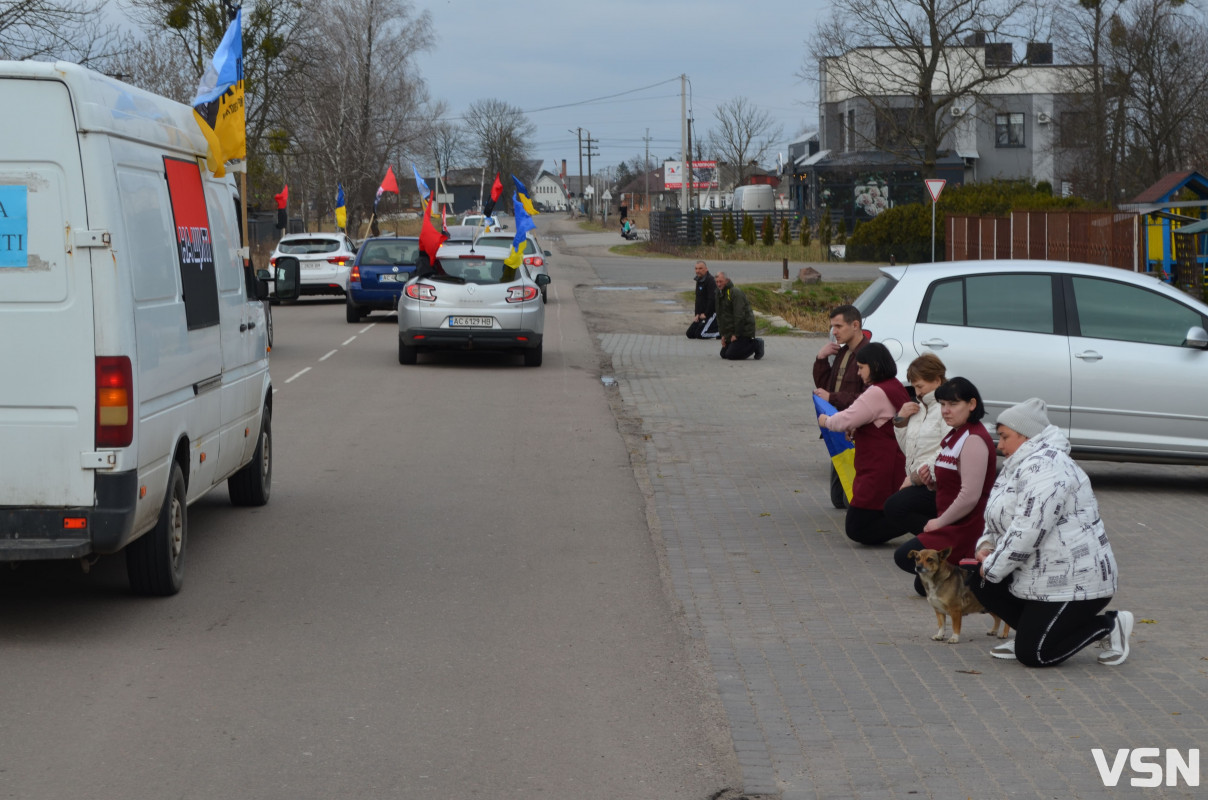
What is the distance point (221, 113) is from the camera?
8.57 m

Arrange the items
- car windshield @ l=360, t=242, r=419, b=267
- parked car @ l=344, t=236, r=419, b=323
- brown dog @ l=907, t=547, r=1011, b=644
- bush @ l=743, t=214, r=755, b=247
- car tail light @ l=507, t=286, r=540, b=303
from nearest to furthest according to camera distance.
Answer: brown dog @ l=907, t=547, r=1011, b=644
car tail light @ l=507, t=286, r=540, b=303
parked car @ l=344, t=236, r=419, b=323
car windshield @ l=360, t=242, r=419, b=267
bush @ l=743, t=214, r=755, b=247

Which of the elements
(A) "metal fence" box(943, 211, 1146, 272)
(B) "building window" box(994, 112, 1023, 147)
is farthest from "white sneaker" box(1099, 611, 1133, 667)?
(B) "building window" box(994, 112, 1023, 147)

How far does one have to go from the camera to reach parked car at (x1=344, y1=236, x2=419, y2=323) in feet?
85.9

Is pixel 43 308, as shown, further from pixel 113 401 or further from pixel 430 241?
pixel 430 241

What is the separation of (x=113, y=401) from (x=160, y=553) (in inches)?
44.5

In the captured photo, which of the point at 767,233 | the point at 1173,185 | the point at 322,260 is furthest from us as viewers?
the point at 767,233

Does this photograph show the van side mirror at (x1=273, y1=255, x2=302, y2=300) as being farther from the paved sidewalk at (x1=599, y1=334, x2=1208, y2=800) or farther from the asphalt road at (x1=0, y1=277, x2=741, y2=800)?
the paved sidewalk at (x1=599, y1=334, x2=1208, y2=800)

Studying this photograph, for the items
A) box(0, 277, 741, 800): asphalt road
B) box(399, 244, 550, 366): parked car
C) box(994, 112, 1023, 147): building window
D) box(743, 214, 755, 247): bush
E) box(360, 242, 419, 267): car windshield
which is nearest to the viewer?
box(0, 277, 741, 800): asphalt road

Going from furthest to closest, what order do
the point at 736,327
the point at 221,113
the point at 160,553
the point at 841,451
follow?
the point at 736,327 → the point at 841,451 → the point at 221,113 → the point at 160,553

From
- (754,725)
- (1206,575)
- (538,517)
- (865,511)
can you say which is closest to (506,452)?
(538,517)

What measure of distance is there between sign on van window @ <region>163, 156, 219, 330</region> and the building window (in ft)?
248

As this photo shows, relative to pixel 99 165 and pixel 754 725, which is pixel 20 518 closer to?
pixel 99 165

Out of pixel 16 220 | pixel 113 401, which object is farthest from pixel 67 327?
pixel 16 220

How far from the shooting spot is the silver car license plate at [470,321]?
61.6 ft
